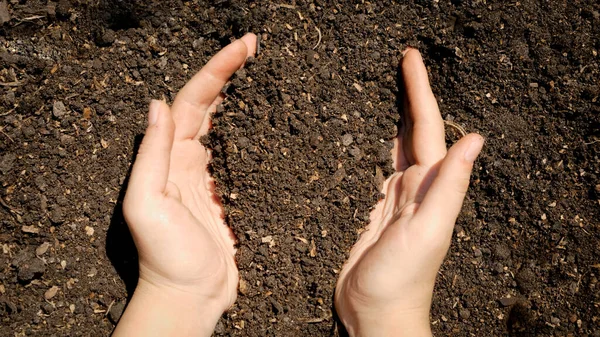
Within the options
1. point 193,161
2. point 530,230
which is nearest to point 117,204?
point 193,161

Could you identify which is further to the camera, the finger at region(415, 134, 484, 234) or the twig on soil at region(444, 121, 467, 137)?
the twig on soil at region(444, 121, 467, 137)

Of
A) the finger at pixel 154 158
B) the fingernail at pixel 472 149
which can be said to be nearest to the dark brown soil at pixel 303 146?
the finger at pixel 154 158

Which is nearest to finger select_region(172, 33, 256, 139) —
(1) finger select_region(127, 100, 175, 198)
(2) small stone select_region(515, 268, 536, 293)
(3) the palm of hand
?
(3) the palm of hand

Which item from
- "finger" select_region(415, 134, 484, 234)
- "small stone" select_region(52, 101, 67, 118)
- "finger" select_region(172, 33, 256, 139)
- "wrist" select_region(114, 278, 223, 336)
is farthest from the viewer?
Answer: "small stone" select_region(52, 101, 67, 118)

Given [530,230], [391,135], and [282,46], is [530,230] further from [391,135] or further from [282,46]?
[282,46]

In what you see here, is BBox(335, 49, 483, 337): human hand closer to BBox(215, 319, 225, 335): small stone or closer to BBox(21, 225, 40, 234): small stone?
BBox(215, 319, 225, 335): small stone

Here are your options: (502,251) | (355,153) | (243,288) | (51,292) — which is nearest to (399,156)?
(355,153)

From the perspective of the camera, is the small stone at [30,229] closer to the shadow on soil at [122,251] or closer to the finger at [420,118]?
the shadow on soil at [122,251]
